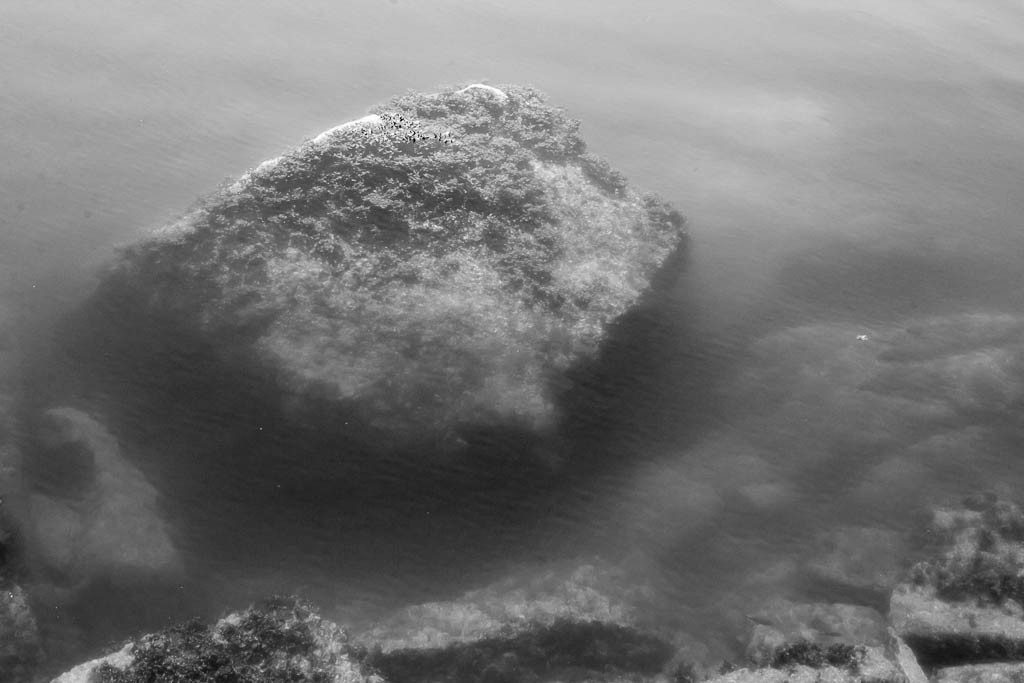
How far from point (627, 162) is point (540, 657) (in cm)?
2352

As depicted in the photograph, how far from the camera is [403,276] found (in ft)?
78.1

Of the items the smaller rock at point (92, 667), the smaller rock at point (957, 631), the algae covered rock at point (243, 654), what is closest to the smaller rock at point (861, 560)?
the smaller rock at point (957, 631)

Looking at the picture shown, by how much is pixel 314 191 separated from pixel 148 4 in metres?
27.0

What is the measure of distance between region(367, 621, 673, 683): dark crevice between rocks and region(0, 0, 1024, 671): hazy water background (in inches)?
66.1

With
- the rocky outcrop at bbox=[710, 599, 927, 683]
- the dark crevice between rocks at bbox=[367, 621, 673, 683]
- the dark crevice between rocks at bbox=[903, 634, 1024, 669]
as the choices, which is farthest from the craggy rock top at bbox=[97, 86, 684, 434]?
the dark crevice between rocks at bbox=[903, 634, 1024, 669]

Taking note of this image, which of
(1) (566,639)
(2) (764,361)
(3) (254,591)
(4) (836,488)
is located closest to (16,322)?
(3) (254,591)

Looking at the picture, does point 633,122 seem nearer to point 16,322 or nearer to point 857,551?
point 857,551

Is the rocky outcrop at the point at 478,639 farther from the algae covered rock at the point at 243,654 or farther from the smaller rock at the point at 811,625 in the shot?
the smaller rock at the point at 811,625

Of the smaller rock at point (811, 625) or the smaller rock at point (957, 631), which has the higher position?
the smaller rock at point (811, 625)

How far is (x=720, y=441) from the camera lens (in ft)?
74.6

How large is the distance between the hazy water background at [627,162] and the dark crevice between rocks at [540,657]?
1.68 metres

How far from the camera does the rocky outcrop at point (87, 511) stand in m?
19.2

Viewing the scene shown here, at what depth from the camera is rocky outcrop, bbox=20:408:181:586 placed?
19.2 meters

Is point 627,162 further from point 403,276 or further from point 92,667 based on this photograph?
point 92,667
